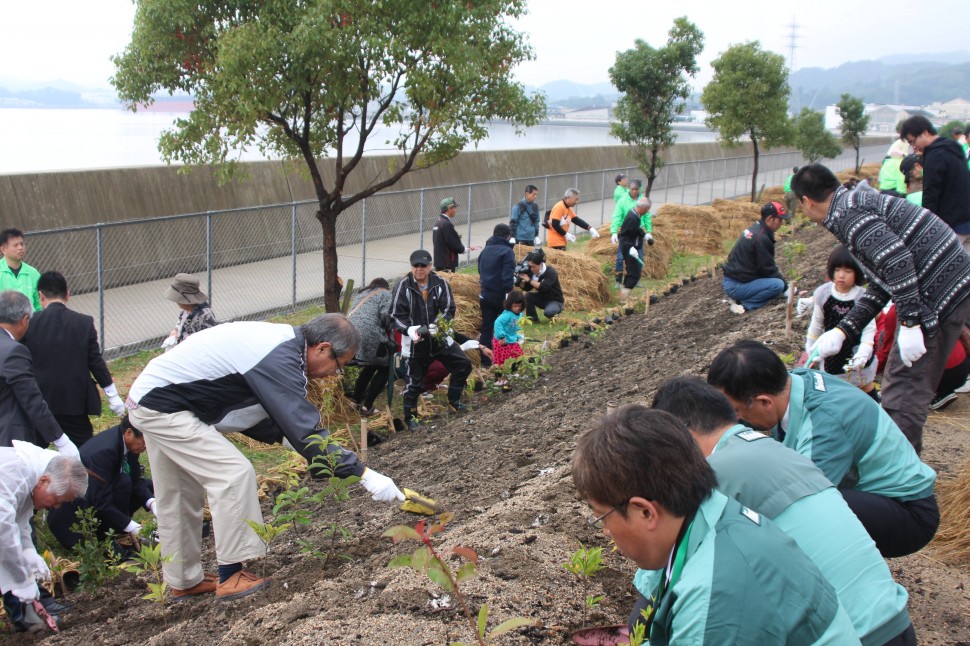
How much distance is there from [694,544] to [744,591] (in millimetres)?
147

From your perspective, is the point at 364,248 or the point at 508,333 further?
the point at 364,248

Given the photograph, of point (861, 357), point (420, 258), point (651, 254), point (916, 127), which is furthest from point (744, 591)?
point (651, 254)

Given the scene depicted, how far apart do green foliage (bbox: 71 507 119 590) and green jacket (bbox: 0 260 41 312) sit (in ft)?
10.1

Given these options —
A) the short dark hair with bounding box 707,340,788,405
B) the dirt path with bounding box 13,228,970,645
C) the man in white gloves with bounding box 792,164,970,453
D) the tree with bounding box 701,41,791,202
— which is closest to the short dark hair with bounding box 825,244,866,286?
the dirt path with bounding box 13,228,970,645

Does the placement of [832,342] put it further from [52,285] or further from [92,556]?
[52,285]

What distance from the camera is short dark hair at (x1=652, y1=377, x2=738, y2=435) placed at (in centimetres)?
257

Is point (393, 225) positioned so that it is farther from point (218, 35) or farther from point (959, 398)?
point (959, 398)

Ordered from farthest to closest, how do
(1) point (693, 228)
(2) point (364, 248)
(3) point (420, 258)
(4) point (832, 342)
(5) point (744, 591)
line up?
(1) point (693, 228)
(2) point (364, 248)
(3) point (420, 258)
(4) point (832, 342)
(5) point (744, 591)

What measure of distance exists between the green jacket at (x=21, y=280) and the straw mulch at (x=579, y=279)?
7.83 metres

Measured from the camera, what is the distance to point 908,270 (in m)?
4.10

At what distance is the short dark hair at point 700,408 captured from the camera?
257 cm

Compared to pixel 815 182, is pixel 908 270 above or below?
below

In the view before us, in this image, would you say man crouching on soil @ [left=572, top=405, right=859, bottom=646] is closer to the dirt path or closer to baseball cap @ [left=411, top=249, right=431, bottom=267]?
the dirt path

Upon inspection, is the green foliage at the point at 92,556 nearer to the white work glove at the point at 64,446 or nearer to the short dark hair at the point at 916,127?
the white work glove at the point at 64,446
